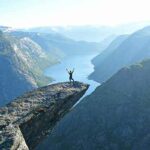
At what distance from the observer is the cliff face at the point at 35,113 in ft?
90.8

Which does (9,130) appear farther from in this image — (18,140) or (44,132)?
(44,132)

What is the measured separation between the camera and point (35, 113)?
33625mm

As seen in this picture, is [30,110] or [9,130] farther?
[30,110]

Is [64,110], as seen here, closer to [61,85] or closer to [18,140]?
[61,85]

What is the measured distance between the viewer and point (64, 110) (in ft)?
131

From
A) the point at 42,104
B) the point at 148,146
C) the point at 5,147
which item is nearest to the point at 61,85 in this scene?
the point at 42,104

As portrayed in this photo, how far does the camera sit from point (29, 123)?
32344 millimetres

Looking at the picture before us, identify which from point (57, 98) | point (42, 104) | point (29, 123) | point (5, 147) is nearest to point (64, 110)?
point (57, 98)

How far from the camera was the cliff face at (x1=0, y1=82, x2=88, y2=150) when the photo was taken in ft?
90.8

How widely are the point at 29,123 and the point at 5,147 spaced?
7.80 metres

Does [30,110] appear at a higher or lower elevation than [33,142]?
higher

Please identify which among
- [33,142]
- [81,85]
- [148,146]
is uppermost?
[81,85]

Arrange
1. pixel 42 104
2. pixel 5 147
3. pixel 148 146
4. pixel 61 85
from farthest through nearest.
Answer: pixel 148 146, pixel 61 85, pixel 42 104, pixel 5 147

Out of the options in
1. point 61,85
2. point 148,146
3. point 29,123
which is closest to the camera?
point 29,123
